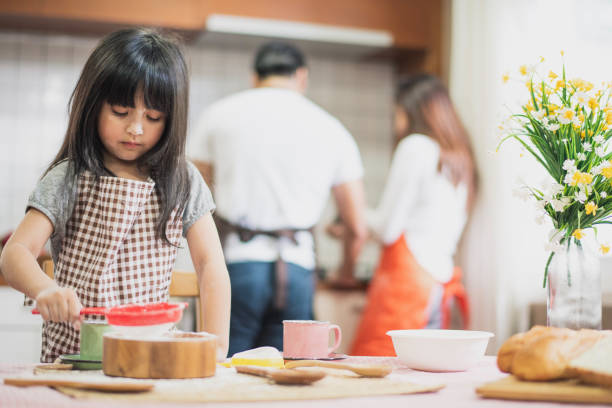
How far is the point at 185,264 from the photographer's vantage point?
4.74 ft

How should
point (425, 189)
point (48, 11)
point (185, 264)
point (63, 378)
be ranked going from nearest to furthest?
point (63, 378) < point (185, 264) < point (425, 189) < point (48, 11)

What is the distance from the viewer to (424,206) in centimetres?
241

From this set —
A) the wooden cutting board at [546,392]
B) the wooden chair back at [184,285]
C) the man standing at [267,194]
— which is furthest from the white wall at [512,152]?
the wooden cutting board at [546,392]

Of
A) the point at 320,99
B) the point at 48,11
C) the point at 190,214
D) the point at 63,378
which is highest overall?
the point at 48,11

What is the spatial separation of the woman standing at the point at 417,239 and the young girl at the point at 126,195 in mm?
1266

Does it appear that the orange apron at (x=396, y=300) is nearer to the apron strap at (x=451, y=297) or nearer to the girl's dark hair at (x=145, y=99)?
the apron strap at (x=451, y=297)

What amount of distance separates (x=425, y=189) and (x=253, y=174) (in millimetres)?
627

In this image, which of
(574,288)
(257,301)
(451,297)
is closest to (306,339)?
(574,288)

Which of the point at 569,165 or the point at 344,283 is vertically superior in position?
the point at 569,165

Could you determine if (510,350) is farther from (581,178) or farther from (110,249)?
(110,249)

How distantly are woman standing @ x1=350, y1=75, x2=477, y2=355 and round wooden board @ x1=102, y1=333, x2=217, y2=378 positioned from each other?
5.30ft

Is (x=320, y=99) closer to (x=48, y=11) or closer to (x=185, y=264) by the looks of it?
(x=48, y=11)

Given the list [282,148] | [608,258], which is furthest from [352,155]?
[608,258]

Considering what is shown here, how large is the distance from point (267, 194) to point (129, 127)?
3.25ft
